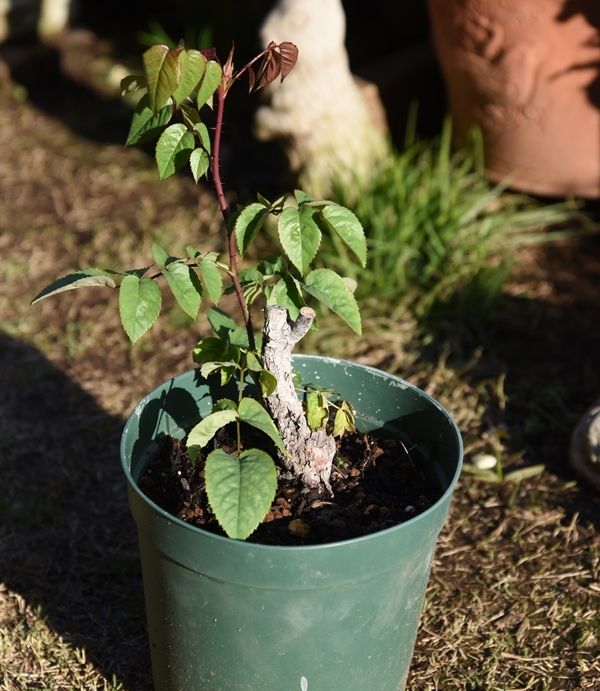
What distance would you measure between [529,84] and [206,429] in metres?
1.90

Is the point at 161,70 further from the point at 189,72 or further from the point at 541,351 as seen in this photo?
the point at 541,351

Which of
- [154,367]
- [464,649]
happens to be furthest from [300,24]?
[464,649]

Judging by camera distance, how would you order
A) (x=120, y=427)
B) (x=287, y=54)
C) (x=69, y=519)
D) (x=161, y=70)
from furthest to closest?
(x=120, y=427)
(x=69, y=519)
(x=287, y=54)
(x=161, y=70)

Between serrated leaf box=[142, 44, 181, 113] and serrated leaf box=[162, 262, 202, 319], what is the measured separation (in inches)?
10.6

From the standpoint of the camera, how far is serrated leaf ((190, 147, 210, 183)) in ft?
4.77

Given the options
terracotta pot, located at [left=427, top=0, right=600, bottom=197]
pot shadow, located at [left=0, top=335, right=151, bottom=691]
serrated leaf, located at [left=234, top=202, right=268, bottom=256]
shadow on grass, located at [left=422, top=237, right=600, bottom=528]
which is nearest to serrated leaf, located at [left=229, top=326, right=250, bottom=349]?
serrated leaf, located at [left=234, top=202, right=268, bottom=256]

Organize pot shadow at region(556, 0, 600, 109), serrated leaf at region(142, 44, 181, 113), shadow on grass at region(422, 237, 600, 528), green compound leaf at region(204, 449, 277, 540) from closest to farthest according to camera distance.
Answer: serrated leaf at region(142, 44, 181, 113) < green compound leaf at region(204, 449, 277, 540) < shadow on grass at region(422, 237, 600, 528) < pot shadow at region(556, 0, 600, 109)

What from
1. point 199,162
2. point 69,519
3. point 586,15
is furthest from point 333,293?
point 586,15

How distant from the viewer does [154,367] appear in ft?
9.31

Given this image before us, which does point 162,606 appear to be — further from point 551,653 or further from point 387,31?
point 387,31

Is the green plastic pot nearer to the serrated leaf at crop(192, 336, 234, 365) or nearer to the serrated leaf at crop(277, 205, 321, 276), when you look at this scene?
the serrated leaf at crop(192, 336, 234, 365)

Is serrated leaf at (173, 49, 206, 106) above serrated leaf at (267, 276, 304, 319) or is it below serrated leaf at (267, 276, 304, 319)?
above

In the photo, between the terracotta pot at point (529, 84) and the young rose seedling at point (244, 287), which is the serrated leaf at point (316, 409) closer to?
the young rose seedling at point (244, 287)

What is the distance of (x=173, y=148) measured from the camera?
1.48 metres
